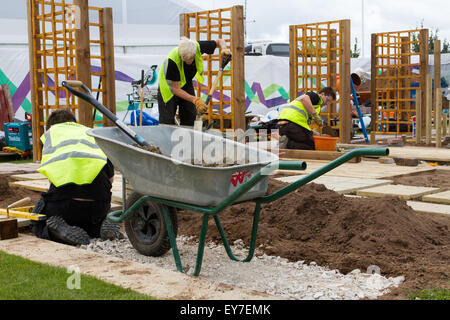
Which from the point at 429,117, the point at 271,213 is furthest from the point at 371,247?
the point at 429,117

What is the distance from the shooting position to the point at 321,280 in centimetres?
293

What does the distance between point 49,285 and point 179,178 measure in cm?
82

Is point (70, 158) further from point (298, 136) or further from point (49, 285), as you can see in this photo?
point (298, 136)

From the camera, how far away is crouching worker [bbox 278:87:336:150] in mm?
8000

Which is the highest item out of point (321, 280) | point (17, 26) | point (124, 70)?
point (17, 26)

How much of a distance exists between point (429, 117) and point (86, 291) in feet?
29.5

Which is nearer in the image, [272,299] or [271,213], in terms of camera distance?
[272,299]

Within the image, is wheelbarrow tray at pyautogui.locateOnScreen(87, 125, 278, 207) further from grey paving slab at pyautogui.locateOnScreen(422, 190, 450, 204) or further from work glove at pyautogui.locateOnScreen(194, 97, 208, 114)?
grey paving slab at pyautogui.locateOnScreen(422, 190, 450, 204)

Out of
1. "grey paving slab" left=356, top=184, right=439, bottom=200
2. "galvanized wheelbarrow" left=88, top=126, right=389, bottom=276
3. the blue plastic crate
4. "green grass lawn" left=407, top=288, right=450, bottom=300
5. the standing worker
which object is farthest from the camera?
the blue plastic crate

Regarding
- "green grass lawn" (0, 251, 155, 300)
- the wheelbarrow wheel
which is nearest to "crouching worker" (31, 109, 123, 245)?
the wheelbarrow wheel

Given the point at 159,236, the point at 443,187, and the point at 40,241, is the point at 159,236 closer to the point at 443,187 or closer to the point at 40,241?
the point at 40,241

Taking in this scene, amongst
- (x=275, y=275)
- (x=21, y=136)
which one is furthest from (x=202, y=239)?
(x=21, y=136)

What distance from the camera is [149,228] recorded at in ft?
11.4

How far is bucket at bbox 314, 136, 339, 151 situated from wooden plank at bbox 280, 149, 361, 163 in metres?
0.27
